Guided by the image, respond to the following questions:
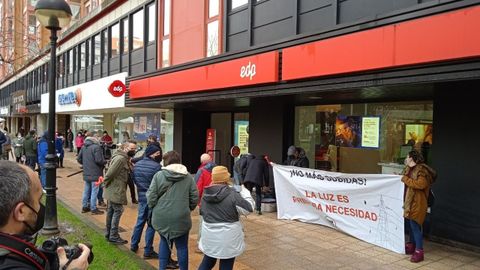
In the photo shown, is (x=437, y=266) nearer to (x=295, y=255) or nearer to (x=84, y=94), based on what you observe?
(x=295, y=255)

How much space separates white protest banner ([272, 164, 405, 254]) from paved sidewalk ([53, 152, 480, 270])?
172 millimetres

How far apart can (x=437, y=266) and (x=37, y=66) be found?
34582mm

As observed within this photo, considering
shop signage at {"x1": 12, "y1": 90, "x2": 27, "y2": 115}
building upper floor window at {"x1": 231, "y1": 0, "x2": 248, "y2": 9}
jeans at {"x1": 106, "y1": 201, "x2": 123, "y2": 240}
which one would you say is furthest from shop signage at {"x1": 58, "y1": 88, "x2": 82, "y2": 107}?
jeans at {"x1": 106, "y1": 201, "x2": 123, "y2": 240}

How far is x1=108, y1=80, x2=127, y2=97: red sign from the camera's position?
15609 millimetres

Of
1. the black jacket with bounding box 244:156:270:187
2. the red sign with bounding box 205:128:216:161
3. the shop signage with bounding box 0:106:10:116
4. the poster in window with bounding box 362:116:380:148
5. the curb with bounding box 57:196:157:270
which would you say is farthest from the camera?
the shop signage with bounding box 0:106:10:116

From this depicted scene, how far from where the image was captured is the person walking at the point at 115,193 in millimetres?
6598

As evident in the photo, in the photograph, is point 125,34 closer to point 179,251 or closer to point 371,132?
point 371,132

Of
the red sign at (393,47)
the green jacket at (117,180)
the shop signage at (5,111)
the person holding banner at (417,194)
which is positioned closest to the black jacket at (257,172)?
the red sign at (393,47)

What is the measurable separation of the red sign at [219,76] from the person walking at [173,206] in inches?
156

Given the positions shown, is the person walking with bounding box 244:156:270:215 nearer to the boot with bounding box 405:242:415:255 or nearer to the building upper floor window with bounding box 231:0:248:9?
the boot with bounding box 405:242:415:255

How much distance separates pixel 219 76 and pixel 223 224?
6035 mm

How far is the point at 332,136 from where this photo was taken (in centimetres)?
1045

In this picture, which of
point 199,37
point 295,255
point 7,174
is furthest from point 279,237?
point 199,37

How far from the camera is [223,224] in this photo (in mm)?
4496
